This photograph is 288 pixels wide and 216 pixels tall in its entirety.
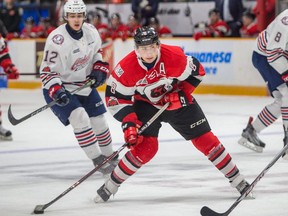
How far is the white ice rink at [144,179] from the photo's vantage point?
211 inches

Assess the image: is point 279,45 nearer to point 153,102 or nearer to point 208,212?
point 153,102

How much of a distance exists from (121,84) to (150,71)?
0.19m

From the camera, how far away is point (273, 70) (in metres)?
7.63

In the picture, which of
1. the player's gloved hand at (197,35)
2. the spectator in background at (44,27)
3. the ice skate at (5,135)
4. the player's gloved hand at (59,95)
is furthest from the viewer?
the spectator in background at (44,27)

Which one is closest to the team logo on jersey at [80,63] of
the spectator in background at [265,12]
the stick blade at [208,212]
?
the stick blade at [208,212]

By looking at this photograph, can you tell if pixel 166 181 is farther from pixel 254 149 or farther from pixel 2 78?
pixel 2 78

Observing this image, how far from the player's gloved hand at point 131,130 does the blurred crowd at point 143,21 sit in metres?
8.34

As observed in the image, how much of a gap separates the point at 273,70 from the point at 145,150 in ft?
7.78

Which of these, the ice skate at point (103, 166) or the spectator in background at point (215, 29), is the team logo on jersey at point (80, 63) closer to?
the ice skate at point (103, 166)

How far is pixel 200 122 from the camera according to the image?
5.62m

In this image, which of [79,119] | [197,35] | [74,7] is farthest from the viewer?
[197,35]

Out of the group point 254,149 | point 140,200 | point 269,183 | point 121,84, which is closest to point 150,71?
point 121,84

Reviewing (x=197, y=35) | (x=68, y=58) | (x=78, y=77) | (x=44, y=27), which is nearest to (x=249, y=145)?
(x=78, y=77)

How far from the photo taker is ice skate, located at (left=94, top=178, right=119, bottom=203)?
5.58 meters
